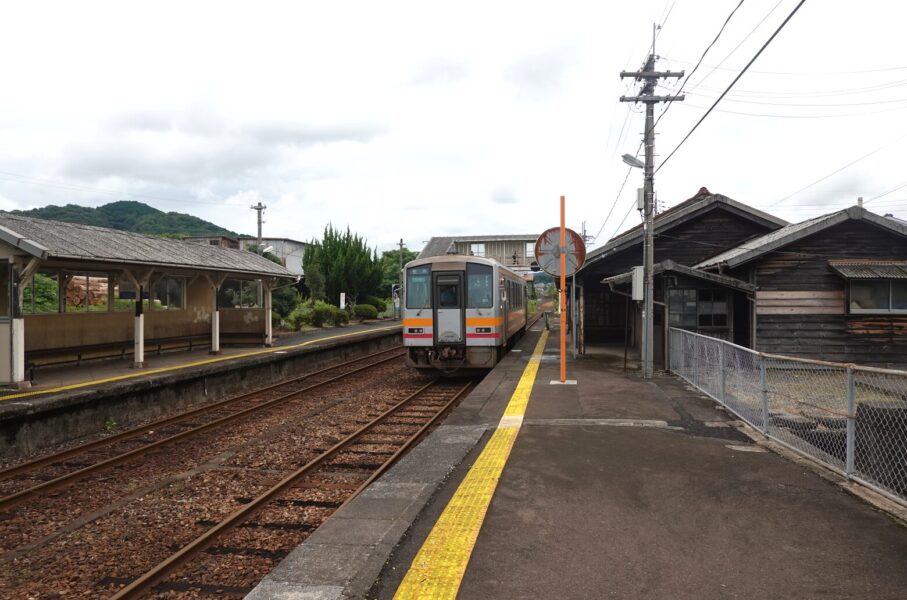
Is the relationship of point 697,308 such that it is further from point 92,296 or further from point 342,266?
point 342,266

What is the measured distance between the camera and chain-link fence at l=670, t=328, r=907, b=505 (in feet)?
15.6

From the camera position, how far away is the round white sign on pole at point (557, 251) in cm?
1002

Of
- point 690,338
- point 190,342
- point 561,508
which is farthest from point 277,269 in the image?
point 561,508

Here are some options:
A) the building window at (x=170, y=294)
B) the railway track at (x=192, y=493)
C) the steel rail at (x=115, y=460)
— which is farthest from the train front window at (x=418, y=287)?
the building window at (x=170, y=294)

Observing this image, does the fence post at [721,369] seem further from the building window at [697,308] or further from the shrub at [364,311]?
the shrub at [364,311]

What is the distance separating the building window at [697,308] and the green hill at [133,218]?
67.2 meters

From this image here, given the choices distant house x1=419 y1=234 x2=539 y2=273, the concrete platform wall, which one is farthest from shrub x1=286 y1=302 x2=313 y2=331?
distant house x1=419 y1=234 x2=539 y2=273

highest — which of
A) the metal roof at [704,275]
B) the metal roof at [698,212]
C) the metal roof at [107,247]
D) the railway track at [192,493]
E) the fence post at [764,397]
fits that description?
the metal roof at [698,212]

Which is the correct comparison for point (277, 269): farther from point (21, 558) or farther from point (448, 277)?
point (21, 558)

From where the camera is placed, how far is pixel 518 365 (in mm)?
12984

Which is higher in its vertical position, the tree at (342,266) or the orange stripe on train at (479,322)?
the tree at (342,266)

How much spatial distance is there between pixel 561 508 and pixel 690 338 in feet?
22.5

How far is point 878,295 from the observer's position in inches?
485

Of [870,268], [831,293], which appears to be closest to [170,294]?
[831,293]
